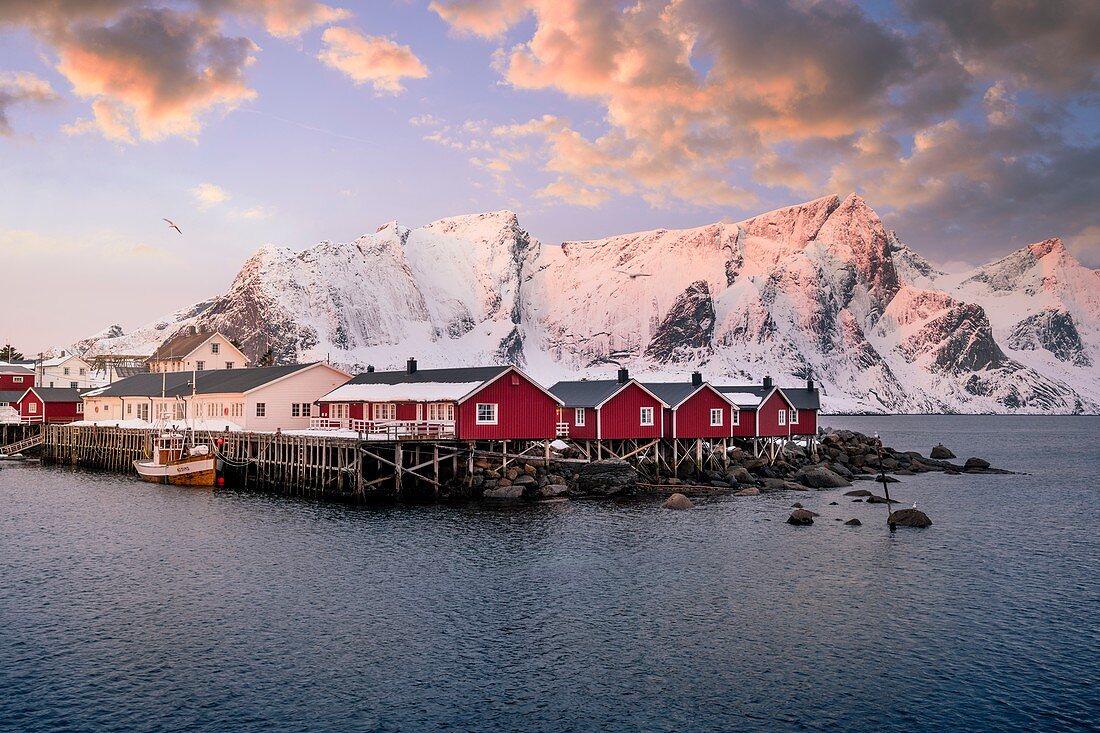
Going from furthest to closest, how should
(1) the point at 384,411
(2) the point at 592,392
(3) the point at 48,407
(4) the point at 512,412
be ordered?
(3) the point at 48,407
(2) the point at 592,392
(1) the point at 384,411
(4) the point at 512,412

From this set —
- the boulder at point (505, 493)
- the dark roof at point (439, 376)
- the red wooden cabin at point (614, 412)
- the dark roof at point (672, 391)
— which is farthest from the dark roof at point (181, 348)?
the boulder at point (505, 493)

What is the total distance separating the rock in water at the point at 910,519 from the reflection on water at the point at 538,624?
1.06m

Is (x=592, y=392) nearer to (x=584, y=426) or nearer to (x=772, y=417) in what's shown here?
(x=584, y=426)

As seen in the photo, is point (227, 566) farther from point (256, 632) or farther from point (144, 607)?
point (256, 632)

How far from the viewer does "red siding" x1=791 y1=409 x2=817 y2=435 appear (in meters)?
82.9

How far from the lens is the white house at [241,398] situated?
238 feet

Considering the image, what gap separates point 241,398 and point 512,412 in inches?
1102

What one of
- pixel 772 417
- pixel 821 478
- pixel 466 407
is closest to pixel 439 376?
pixel 466 407

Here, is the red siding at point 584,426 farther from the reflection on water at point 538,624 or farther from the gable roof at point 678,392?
the reflection on water at point 538,624

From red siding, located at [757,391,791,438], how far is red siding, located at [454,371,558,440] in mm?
25205

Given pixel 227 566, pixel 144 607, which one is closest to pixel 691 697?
pixel 144 607

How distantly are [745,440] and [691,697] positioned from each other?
62.8 m

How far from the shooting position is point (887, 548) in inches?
1572

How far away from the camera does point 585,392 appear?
233 feet
